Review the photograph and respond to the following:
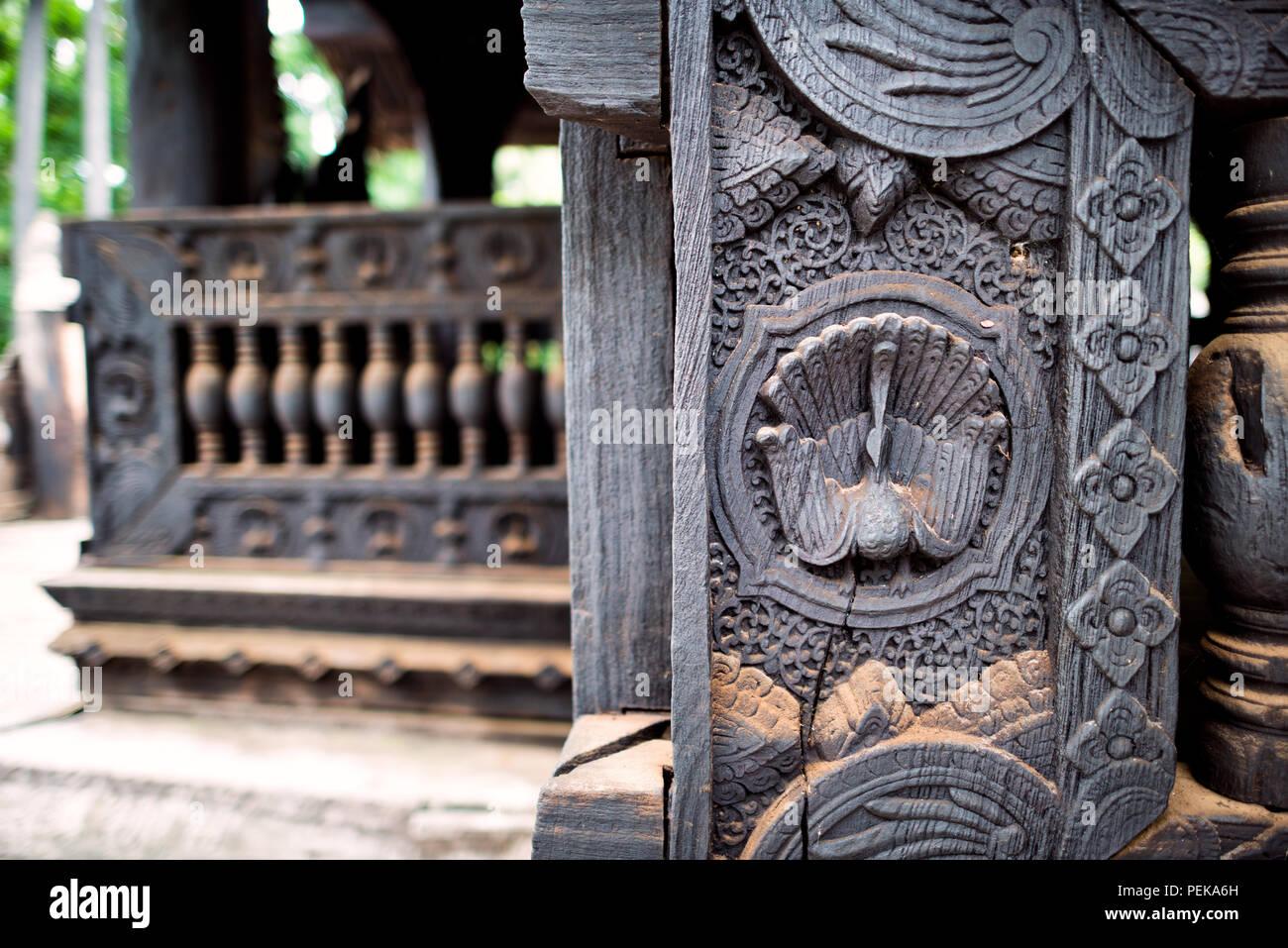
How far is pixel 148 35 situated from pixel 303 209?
933 millimetres

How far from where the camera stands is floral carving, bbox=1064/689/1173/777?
136cm

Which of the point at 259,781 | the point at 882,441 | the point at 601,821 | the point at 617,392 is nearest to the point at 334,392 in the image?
the point at 259,781

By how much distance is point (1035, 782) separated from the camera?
136 centimetres

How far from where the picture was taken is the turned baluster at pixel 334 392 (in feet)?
9.18

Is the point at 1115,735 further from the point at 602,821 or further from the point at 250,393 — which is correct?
the point at 250,393

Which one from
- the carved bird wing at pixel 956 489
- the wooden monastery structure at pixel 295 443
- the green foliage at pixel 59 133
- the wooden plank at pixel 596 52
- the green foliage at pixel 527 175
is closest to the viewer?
the wooden plank at pixel 596 52

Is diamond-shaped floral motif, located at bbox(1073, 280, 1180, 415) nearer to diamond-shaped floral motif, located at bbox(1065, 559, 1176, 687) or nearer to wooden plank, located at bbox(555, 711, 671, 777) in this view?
diamond-shaped floral motif, located at bbox(1065, 559, 1176, 687)

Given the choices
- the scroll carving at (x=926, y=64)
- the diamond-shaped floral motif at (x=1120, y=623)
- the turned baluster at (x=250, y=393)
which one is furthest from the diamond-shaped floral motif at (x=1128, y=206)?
the turned baluster at (x=250, y=393)

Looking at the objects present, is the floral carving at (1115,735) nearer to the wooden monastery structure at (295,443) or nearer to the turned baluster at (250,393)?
the wooden monastery structure at (295,443)

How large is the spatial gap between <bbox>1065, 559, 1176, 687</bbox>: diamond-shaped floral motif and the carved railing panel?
1.78 metres

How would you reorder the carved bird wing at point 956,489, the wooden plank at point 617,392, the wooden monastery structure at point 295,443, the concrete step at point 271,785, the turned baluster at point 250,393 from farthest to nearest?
the turned baluster at point 250,393 < the wooden monastery structure at point 295,443 < the concrete step at point 271,785 < the wooden plank at point 617,392 < the carved bird wing at point 956,489

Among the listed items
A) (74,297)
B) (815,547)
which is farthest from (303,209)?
(815,547)

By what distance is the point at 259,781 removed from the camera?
7.53ft

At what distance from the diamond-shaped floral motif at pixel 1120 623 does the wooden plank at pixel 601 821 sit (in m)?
0.81
